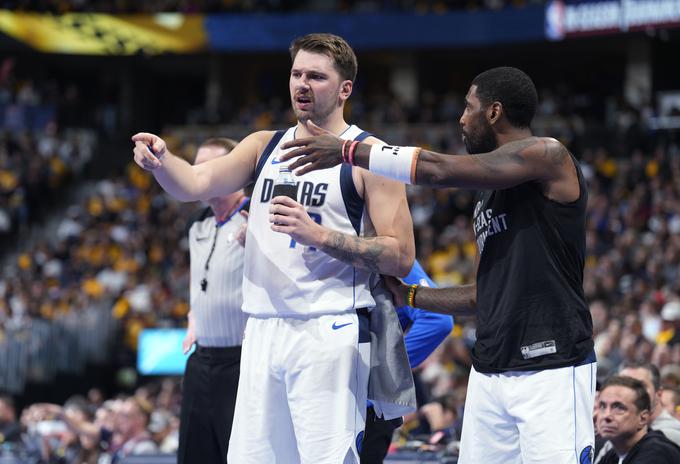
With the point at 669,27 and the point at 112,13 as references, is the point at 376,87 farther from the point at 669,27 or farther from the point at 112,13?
the point at 669,27

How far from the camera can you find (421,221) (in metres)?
21.3

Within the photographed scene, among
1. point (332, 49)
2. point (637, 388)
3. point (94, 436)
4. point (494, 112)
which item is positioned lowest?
point (94, 436)

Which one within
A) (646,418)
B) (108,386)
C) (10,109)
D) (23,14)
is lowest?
(108,386)

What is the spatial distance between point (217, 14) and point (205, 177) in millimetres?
25300

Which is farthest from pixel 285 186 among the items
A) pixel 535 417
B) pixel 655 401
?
pixel 655 401

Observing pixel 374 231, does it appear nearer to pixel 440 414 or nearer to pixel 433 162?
pixel 433 162

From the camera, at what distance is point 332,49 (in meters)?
4.67

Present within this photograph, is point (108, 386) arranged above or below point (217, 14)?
below

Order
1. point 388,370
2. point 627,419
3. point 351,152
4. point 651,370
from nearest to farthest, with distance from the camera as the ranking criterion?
point 351,152
point 388,370
point 627,419
point 651,370

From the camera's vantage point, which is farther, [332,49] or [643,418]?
[643,418]

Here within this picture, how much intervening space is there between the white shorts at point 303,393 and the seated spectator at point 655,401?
7.24 feet

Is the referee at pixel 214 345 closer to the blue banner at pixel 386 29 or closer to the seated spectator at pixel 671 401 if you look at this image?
the seated spectator at pixel 671 401

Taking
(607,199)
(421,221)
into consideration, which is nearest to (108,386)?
(421,221)

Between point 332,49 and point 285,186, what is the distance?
67 cm
